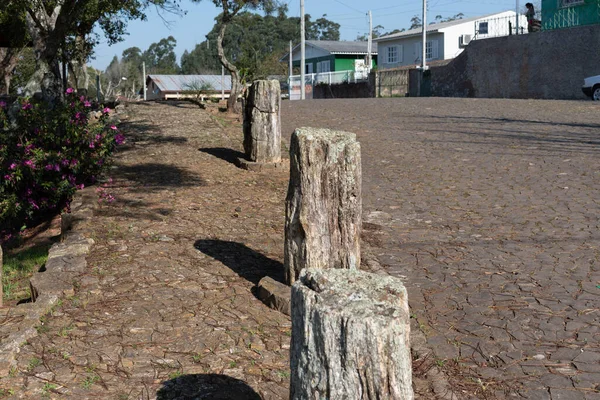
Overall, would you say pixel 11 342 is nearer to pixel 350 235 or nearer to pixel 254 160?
pixel 350 235

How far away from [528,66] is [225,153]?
17.7 meters

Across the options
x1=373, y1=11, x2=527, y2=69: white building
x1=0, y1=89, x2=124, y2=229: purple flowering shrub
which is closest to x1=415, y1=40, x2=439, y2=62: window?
x1=373, y1=11, x2=527, y2=69: white building

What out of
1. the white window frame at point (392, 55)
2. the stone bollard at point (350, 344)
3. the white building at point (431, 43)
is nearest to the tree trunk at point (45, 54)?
the stone bollard at point (350, 344)

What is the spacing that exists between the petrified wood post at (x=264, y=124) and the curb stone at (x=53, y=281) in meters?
3.77

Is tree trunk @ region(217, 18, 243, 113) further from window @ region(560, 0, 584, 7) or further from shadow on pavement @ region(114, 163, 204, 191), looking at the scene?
window @ region(560, 0, 584, 7)

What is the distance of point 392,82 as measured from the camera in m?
35.0

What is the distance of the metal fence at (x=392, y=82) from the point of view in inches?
1350

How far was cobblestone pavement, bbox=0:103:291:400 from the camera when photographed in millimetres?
3857

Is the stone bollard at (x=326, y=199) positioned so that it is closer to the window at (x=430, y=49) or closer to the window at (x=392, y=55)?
the window at (x=430, y=49)

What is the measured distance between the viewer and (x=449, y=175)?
412 inches

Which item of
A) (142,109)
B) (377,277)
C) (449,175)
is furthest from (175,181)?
(142,109)

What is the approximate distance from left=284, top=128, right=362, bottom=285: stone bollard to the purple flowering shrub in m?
5.25

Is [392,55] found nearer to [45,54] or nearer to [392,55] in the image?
[392,55]

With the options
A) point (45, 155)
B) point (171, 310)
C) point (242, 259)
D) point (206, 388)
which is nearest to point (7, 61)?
point (45, 155)
